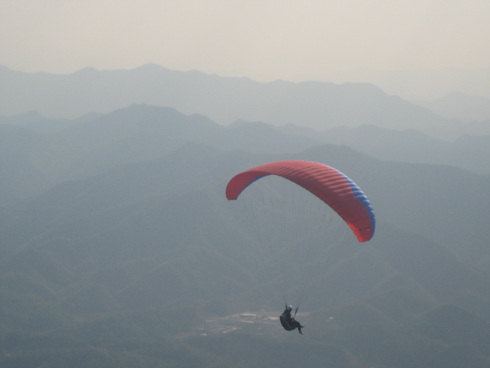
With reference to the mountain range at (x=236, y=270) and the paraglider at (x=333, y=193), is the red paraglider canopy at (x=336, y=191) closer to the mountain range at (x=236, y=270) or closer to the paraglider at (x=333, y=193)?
the paraglider at (x=333, y=193)

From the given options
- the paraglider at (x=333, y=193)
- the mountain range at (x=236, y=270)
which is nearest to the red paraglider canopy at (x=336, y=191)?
the paraglider at (x=333, y=193)

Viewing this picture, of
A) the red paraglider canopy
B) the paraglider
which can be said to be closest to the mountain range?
the paraglider

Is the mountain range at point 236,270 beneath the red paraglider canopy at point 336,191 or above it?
beneath

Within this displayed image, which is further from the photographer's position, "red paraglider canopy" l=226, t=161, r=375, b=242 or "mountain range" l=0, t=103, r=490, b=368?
"mountain range" l=0, t=103, r=490, b=368

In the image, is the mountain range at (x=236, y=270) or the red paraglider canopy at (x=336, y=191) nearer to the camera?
the red paraglider canopy at (x=336, y=191)

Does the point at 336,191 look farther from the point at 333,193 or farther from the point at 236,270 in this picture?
the point at 236,270

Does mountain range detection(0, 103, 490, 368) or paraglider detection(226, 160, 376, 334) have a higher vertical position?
paraglider detection(226, 160, 376, 334)

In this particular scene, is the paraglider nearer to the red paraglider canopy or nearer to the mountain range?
the red paraglider canopy


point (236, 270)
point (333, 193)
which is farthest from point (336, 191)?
point (236, 270)
